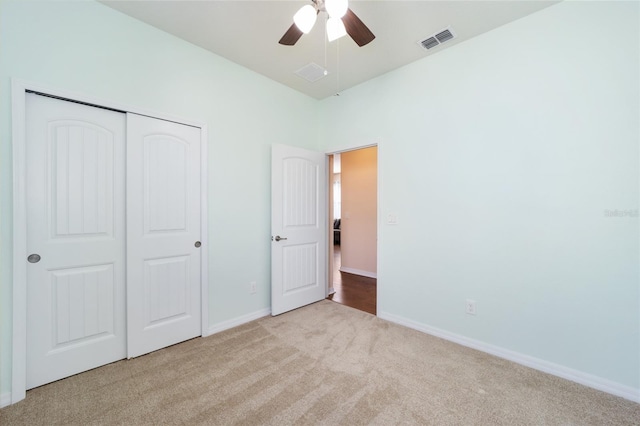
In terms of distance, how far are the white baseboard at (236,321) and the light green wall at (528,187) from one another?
58.3 inches

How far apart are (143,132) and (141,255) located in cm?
105

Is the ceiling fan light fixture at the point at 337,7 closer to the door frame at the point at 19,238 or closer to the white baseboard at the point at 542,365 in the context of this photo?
the door frame at the point at 19,238

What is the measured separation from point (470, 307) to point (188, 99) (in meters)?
3.29

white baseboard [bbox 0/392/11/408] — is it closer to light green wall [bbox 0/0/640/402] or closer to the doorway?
light green wall [bbox 0/0/640/402]

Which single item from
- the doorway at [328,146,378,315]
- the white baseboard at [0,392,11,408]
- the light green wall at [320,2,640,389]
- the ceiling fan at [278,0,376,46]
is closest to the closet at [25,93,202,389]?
the white baseboard at [0,392,11,408]

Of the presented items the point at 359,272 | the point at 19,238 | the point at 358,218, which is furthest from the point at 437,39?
the point at 359,272

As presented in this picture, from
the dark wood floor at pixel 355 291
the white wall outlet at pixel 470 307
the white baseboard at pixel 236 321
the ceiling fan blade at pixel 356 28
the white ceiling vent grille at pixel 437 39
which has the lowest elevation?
the dark wood floor at pixel 355 291

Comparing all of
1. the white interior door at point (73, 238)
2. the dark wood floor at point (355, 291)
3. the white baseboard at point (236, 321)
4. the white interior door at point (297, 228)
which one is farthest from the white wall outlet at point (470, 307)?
the white interior door at point (73, 238)

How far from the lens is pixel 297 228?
3191mm

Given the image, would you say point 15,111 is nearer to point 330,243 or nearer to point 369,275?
point 330,243

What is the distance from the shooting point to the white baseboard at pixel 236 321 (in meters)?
2.56

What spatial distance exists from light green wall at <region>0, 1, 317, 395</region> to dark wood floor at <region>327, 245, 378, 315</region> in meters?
1.15

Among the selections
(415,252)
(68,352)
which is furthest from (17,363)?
(415,252)

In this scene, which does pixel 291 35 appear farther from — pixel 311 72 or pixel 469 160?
pixel 469 160
